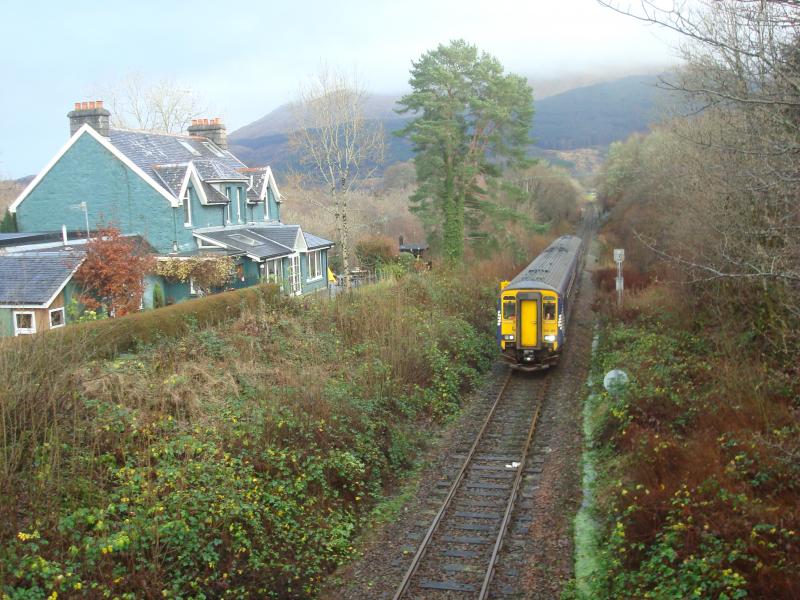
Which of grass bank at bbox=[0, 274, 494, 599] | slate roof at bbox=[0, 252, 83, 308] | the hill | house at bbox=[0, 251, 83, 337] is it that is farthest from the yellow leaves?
the hill

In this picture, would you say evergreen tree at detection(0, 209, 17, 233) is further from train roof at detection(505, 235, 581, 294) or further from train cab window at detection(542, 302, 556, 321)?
train cab window at detection(542, 302, 556, 321)

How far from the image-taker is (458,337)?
840 inches

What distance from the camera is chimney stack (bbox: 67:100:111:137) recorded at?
26141 mm

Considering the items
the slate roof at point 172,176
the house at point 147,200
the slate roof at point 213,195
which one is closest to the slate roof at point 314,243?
the house at point 147,200

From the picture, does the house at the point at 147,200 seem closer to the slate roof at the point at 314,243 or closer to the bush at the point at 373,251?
the slate roof at the point at 314,243

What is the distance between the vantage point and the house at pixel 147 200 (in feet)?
83.3

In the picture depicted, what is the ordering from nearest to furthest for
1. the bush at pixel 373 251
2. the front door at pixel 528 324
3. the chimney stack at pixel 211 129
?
the front door at pixel 528 324 → the chimney stack at pixel 211 129 → the bush at pixel 373 251

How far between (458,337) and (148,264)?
32.1 feet

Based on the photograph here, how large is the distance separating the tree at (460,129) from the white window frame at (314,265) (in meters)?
5.91

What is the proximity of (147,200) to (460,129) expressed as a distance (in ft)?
50.9

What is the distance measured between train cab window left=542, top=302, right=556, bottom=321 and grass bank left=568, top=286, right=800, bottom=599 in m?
3.93

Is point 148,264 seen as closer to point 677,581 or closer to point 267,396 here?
point 267,396

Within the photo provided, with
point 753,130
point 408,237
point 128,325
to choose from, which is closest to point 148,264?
point 128,325

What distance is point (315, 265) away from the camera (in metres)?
32.9
